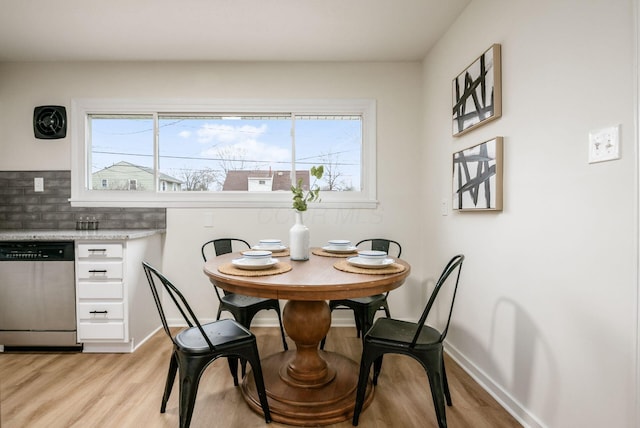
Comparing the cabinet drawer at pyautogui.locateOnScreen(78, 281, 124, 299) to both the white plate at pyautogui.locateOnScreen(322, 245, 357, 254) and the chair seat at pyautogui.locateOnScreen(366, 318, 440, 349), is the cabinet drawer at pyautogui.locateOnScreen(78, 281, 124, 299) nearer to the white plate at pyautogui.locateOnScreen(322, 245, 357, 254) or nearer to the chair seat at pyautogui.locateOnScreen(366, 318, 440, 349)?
the white plate at pyautogui.locateOnScreen(322, 245, 357, 254)

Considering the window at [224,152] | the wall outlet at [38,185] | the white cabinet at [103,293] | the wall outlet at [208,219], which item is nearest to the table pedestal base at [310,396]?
the white cabinet at [103,293]

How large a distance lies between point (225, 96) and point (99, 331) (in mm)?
2178

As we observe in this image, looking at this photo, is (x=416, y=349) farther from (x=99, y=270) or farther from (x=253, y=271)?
(x=99, y=270)

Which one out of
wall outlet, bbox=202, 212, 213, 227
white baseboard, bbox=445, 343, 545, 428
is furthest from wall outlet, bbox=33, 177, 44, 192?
white baseboard, bbox=445, 343, 545, 428

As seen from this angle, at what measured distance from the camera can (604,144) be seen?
3.76 feet

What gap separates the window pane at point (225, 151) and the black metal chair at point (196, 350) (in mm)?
1657

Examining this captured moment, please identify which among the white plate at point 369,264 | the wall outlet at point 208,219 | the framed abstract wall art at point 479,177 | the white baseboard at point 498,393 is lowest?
the white baseboard at point 498,393

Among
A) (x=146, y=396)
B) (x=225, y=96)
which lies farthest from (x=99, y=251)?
(x=225, y=96)

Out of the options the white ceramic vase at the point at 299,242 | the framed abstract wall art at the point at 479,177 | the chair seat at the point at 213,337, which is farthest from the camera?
the white ceramic vase at the point at 299,242

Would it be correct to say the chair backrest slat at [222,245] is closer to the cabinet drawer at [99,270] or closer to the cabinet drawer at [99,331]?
the cabinet drawer at [99,270]

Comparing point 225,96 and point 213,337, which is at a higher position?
point 225,96

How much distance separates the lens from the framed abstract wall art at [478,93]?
175 centimetres

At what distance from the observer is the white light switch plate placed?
1103 millimetres

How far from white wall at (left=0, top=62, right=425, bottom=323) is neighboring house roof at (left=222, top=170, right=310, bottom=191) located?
249mm
